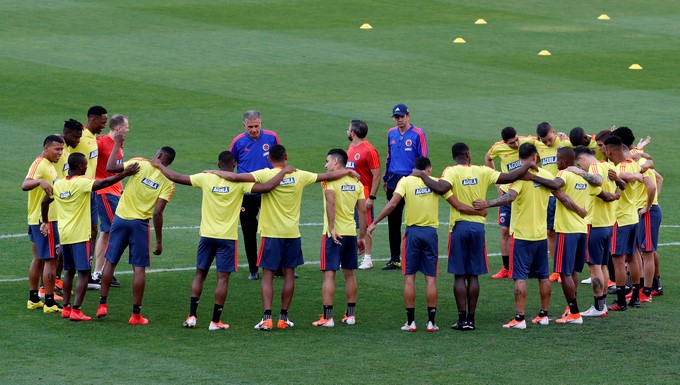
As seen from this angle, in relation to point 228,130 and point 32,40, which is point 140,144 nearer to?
point 228,130

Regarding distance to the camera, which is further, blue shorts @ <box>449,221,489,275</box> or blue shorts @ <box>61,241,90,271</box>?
blue shorts @ <box>61,241,90,271</box>

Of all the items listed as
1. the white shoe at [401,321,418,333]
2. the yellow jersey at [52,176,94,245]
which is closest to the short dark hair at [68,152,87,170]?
the yellow jersey at [52,176,94,245]

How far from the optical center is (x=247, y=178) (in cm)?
1355

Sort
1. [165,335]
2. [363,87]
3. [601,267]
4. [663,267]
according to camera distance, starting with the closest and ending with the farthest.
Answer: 1. [165,335]
2. [601,267]
3. [663,267]
4. [363,87]

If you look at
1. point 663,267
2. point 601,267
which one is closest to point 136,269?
point 601,267

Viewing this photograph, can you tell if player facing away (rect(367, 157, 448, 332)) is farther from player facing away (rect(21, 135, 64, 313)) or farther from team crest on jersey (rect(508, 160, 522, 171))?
player facing away (rect(21, 135, 64, 313))

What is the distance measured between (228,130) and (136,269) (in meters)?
12.4

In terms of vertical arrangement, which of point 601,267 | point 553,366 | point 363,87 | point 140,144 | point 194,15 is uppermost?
point 194,15

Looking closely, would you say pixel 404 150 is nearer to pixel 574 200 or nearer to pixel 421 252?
pixel 574 200

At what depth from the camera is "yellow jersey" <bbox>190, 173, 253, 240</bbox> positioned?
13.6m

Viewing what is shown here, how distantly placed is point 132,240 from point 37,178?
1.34 meters

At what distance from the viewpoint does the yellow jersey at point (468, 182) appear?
13.7 m

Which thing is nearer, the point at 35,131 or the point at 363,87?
the point at 35,131

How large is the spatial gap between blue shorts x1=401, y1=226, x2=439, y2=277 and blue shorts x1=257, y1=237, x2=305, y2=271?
1217 mm
